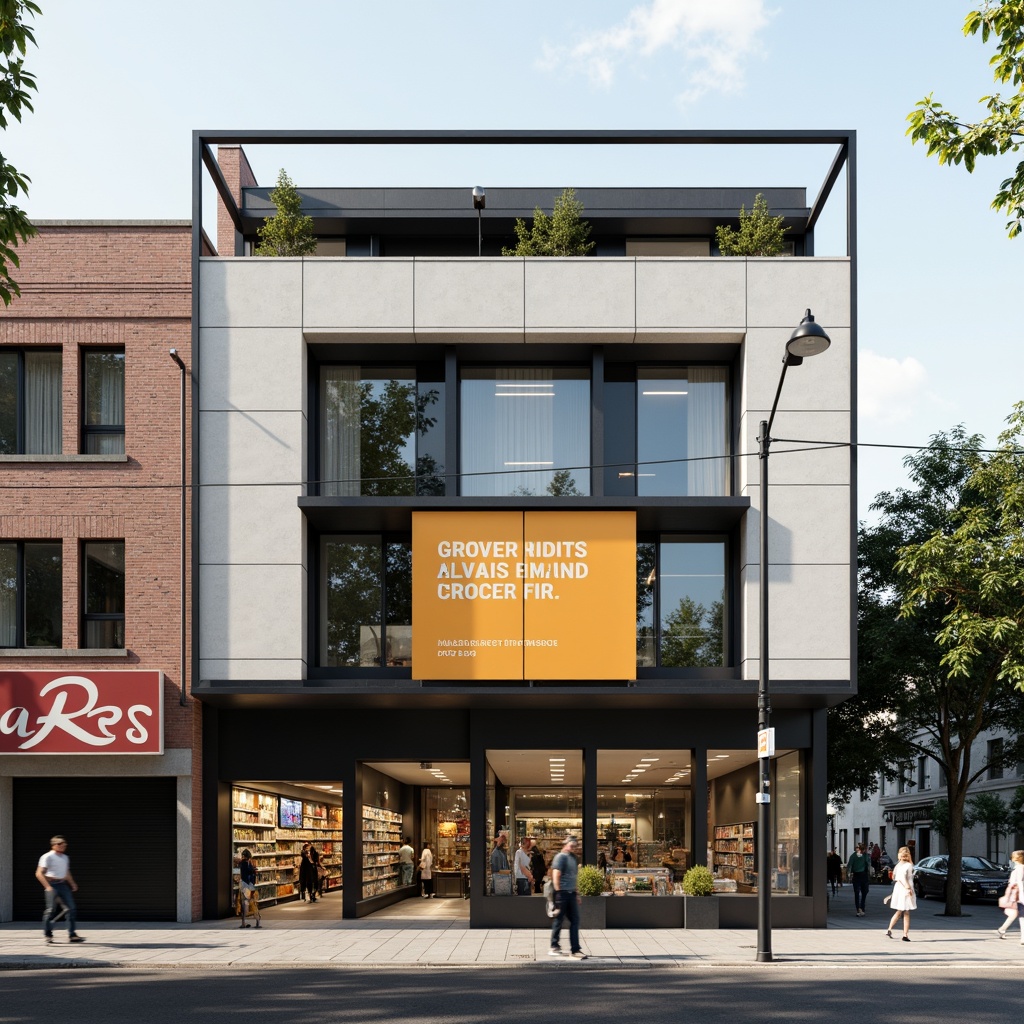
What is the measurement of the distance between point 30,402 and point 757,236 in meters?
15.4

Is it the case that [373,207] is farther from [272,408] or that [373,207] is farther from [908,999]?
[908,999]

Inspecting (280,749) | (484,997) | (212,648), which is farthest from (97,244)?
(484,997)

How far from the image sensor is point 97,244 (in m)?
24.5

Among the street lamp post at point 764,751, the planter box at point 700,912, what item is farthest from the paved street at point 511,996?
the planter box at point 700,912

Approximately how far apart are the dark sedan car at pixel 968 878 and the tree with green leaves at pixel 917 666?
5.58 meters

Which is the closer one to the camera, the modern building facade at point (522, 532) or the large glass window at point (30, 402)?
the modern building facade at point (522, 532)

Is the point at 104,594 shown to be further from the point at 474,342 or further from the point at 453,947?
the point at 453,947

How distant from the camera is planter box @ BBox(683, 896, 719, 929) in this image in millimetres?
22766

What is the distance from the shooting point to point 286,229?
24719 millimetres

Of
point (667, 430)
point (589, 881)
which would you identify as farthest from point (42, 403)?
point (589, 881)

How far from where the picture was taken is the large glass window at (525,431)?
24688mm

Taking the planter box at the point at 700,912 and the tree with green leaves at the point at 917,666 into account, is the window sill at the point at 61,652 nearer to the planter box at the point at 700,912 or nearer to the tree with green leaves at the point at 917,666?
the planter box at the point at 700,912

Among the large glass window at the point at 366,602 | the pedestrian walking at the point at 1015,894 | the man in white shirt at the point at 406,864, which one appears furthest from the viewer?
the man in white shirt at the point at 406,864

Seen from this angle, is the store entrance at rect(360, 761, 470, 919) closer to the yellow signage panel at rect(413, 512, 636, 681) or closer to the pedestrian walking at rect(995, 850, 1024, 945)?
the yellow signage panel at rect(413, 512, 636, 681)
